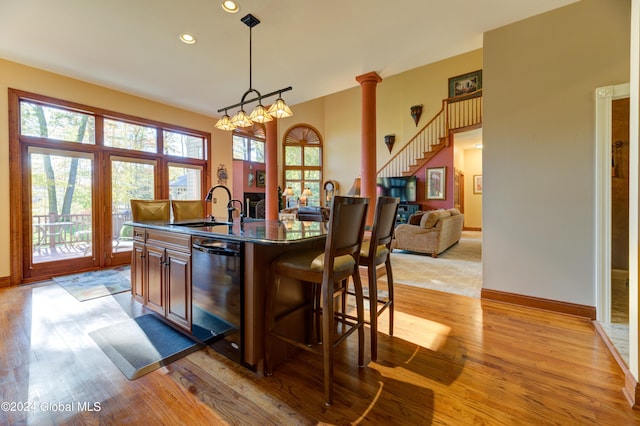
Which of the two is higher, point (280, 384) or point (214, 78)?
point (214, 78)

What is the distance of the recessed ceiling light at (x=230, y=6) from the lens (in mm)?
2382

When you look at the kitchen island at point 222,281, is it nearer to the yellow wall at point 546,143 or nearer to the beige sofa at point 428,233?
the yellow wall at point 546,143

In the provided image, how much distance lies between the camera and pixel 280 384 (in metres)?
1.61

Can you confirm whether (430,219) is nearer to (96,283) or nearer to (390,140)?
(390,140)

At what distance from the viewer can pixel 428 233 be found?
5.31 meters

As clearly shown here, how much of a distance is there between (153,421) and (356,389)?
3.44 feet

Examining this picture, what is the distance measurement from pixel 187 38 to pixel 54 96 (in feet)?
7.99

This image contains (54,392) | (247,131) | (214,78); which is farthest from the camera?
(247,131)

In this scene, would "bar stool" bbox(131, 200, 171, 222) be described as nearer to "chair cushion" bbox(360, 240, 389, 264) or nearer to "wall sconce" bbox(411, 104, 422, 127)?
"chair cushion" bbox(360, 240, 389, 264)

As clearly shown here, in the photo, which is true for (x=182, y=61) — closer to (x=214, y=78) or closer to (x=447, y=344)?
(x=214, y=78)

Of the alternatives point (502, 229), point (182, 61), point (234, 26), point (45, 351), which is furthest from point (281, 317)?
point (182, 61)

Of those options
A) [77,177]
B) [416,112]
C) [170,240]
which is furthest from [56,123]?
[416,112]

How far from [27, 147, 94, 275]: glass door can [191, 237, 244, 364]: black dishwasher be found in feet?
11.3

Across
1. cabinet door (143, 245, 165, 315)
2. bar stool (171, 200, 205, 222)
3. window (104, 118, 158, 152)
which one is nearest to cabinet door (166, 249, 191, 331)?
cabinet door (143, 245, 165, 315)
